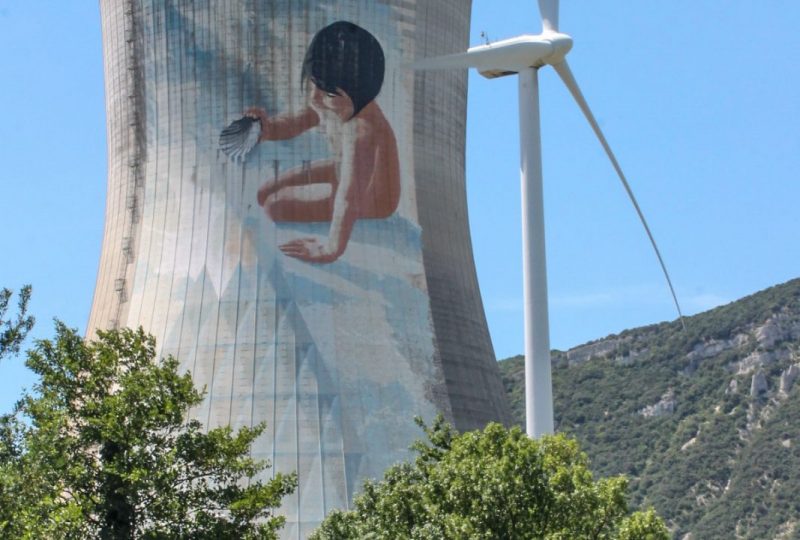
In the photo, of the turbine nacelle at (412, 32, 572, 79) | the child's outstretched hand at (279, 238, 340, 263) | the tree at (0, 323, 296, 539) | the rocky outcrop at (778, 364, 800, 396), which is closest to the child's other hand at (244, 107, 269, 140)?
the child's outstretched hand at (279, 238, 340, 263)

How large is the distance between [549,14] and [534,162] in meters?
3.53

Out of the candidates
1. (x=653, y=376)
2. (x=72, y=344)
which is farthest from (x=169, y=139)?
(x=653, y=376)

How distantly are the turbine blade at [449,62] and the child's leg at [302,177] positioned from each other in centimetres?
326

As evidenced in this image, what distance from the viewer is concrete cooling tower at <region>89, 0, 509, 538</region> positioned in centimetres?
3275

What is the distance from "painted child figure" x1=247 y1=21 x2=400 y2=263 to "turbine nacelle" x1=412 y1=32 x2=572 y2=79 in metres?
5.74

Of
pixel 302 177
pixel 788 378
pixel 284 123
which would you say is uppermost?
pixel 788 378

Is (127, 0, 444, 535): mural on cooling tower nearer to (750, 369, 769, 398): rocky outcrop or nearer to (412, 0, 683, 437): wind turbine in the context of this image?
(412, 0, 683, 437): wind turbine

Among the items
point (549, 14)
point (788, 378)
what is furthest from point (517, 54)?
point (788, 378)

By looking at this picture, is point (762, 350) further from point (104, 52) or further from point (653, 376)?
point (104, 52)

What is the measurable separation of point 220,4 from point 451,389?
999 cm

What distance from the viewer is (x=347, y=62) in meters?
34.5

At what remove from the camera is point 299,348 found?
33000 mm

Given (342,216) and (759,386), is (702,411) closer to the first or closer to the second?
(759,386)

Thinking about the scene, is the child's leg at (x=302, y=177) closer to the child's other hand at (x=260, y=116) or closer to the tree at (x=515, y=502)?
the child's other hand at (x=260, y=116)
